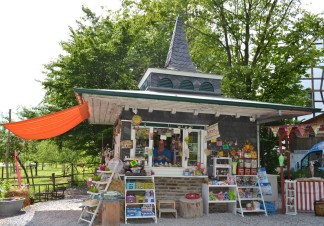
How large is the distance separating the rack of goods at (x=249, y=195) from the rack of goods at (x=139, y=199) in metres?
2.70

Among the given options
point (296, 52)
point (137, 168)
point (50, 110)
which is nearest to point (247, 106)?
point (137, 168)

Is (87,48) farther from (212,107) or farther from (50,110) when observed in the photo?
(212,107)

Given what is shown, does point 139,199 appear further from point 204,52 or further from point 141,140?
point 204,52

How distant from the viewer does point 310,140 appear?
2155 cm

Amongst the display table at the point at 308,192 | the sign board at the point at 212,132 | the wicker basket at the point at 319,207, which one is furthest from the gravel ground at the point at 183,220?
the sign board at the point at 212,132

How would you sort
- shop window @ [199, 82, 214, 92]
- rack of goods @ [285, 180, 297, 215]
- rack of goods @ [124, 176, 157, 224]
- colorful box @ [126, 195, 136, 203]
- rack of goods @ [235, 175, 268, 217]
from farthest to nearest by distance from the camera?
shop window @ [199, 82, 214, 92] → rack of goods @ [285, 180, 297, 215] → rack of goods @ [235, 175, 268, 217] → colorful box @ [126, 195, 136, 203] → rack of goods @ [124, 176, 157, 224]

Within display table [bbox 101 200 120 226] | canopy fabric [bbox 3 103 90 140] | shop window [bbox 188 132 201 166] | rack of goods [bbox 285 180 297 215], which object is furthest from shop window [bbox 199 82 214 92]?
display table [bbox 101 200 120 226]

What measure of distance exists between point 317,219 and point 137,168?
5.33 m

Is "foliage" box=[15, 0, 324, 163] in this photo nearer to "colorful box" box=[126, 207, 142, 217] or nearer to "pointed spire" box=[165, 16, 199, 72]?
"pointed spire" box=[165, 16, 199, 72]

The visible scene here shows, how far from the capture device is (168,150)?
10.0 meters

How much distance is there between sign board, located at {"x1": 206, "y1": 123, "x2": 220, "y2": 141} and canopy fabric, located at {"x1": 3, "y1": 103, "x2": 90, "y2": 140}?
3.81 m

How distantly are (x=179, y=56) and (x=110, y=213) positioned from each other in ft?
26.2

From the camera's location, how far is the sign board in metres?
8.85

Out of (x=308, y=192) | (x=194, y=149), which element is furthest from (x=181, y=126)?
(x=308, y=192)
